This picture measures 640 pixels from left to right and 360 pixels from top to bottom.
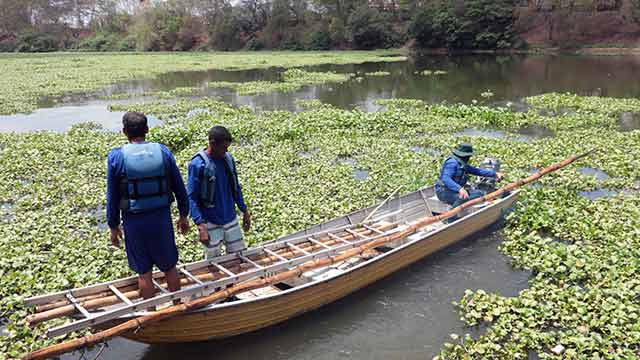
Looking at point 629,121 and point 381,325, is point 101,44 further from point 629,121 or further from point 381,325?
point 381,325

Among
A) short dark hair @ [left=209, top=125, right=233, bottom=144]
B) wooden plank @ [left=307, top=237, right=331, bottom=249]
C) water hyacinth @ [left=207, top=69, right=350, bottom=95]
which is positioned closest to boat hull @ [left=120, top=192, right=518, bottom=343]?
wooden plank @ [left=307, top=237, right=331, bottom=249]

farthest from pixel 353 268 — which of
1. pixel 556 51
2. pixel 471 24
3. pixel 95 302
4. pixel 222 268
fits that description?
pixel 471 24

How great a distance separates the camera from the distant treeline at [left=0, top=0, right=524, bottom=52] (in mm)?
61062

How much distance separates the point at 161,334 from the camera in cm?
554

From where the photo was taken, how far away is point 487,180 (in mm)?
9961

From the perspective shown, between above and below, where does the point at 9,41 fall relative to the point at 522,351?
above

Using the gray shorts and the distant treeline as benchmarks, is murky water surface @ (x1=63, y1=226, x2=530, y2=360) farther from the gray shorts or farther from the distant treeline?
the distant treeline

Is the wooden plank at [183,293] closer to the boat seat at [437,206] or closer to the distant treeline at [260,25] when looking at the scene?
the boat seat at [437,206]

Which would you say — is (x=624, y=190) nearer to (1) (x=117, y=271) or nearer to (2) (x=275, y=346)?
(2) (x=275, y=346)

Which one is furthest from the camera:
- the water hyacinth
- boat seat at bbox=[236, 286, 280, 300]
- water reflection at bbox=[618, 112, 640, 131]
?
the water hyacinth

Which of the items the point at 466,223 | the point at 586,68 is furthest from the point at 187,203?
the point at 586,68

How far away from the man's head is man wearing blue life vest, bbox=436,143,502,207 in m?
4.42

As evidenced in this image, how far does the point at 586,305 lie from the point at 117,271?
6750 mm

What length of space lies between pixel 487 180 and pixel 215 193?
6.16 meters
